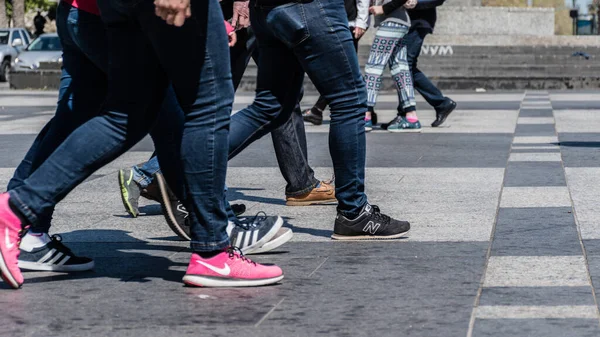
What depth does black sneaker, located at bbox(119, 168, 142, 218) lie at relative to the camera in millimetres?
6194

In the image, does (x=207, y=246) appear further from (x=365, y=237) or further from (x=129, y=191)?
(x=129, y=191)

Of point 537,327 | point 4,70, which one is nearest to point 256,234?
point 537,327

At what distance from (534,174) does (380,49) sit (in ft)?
12.2

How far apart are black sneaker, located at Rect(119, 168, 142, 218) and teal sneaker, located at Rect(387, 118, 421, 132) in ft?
19.6

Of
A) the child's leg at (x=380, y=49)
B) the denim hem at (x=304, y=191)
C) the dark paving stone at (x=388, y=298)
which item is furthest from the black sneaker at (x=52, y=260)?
the child's leg at (x=380, y=49)

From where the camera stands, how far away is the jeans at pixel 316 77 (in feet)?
16.0

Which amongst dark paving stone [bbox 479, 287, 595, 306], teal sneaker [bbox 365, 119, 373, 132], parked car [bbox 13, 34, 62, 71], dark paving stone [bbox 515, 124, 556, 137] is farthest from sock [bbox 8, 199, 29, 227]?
parked car [bbox 13, 34, 62, 71]

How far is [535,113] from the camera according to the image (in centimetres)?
1446

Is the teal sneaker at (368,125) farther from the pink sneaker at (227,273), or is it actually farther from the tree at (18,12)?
the tree at (18,12)

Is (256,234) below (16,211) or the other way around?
below

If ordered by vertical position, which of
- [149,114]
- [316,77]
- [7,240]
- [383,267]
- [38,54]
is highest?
[149,114]

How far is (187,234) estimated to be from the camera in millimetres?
5172

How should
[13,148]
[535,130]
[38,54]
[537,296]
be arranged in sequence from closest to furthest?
[537,296]
[13,148]
[535,130]
[38,54]

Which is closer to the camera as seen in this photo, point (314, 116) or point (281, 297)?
point (281, 297)
